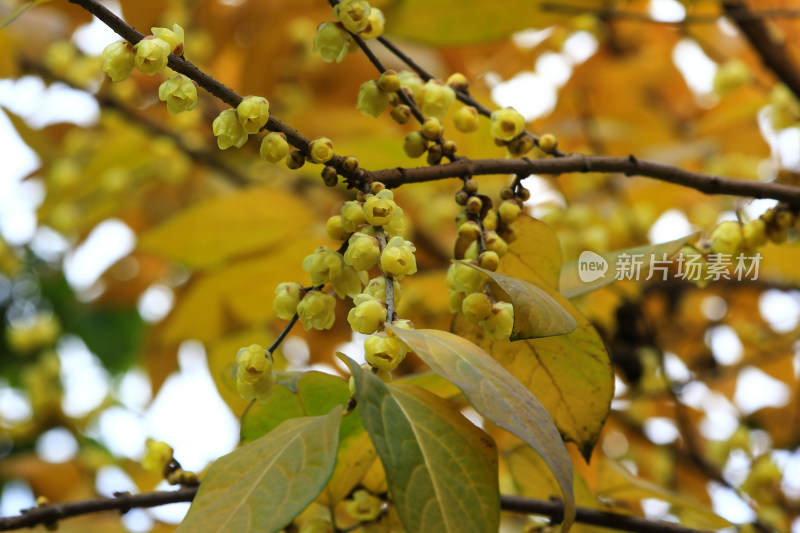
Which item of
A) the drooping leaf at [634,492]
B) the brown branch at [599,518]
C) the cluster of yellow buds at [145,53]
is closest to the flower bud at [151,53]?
the cluster of yellow buds at [145,53]

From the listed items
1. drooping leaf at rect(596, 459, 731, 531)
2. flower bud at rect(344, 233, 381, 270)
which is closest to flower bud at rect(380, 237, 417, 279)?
flower bud at rect(344, 233, 381, 270)

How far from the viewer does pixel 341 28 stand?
2.02 feet

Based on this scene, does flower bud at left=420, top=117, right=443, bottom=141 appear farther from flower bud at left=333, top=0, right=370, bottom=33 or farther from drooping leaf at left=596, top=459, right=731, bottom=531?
drooping leaf at left=596, top=459, right=731, bottom=531

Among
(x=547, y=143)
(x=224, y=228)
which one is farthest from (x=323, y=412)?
(x=224, y=228)

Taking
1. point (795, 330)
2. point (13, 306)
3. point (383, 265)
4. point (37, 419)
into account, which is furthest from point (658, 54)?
point (13, 306)

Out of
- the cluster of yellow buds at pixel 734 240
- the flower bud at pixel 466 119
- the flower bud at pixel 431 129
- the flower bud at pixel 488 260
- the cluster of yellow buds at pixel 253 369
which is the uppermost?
the flower bud at pixel 466 119

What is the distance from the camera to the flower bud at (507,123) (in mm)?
660

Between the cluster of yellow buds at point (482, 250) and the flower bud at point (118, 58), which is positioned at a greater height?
the flower bud at point (118, 58)

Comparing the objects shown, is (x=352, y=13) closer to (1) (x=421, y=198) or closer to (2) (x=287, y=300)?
(2) (x=287, y=300)

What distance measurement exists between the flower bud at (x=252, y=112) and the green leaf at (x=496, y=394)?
17 cm

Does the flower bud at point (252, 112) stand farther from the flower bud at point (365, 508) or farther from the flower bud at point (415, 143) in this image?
the flower bud at point (365, 508)

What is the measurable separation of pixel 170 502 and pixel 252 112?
33 centimetres

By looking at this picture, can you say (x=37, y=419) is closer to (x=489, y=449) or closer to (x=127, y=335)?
(x=127, y=335)

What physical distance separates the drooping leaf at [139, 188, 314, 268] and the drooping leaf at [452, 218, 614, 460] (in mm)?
751
